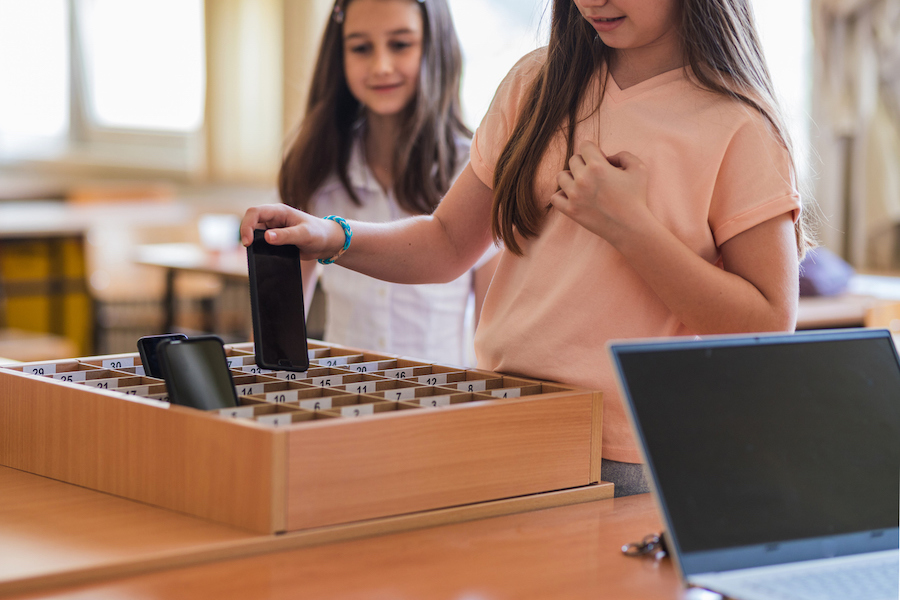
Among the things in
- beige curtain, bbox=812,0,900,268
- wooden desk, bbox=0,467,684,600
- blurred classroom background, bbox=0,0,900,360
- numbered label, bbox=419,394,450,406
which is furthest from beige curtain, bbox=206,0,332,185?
wooden desk, bbox=0,467,684,600

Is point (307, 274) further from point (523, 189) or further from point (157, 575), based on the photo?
point (157, 575)

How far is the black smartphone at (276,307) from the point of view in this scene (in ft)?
3.52

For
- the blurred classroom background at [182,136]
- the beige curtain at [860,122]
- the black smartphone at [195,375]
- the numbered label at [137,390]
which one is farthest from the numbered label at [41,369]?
the beige curtain at [860,122]

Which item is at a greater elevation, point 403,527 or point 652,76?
point 652,76

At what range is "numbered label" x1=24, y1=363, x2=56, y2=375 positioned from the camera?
45.6 inches

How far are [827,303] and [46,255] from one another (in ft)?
11.5

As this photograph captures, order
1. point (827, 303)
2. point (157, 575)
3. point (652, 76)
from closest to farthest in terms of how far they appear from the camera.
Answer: point (157, 575), point (652, 76), point (827, 303)

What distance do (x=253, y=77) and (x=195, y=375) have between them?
512 cm

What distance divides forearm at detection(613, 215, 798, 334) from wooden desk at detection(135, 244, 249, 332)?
276cm

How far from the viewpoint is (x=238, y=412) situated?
924 millimetres

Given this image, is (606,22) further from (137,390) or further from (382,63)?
(382,63)

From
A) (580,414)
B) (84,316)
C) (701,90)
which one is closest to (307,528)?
(580,414)

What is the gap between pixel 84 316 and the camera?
186 inches

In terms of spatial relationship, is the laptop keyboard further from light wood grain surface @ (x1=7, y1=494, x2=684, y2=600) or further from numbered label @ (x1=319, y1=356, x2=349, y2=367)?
numbered label @ (x1=319, y1=356, x2=349, y2=367)
